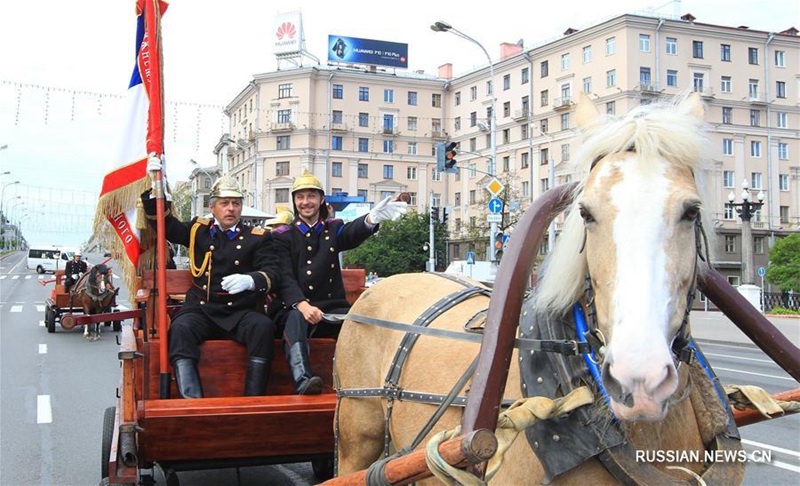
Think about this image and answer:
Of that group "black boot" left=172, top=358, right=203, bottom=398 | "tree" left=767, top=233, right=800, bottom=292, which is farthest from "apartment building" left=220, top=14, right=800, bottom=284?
"black boot" left=172, top=358, right=203, bottom=398

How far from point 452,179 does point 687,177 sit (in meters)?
72.2

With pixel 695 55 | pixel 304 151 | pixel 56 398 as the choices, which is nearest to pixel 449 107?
pixel 304 151

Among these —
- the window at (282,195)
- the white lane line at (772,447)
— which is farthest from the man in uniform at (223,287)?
the window at (282,195)

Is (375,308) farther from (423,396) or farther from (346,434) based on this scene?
(423,396)

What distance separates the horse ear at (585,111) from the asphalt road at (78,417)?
1627 mm

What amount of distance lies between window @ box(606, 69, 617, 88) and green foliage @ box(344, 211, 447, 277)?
17.9 meters

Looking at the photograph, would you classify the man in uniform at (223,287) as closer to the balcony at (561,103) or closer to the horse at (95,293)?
the horse at (95,293)

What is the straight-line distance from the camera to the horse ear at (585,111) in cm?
251

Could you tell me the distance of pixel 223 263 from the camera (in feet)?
17.5

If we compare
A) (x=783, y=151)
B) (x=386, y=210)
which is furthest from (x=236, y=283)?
(x=783, y=151)

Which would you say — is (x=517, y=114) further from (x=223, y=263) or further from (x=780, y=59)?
(x=223, y=263)

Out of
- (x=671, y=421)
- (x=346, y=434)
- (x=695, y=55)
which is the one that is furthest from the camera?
(x=695, y=55)

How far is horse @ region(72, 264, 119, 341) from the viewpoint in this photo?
17234mm

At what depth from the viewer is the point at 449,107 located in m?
73.6
